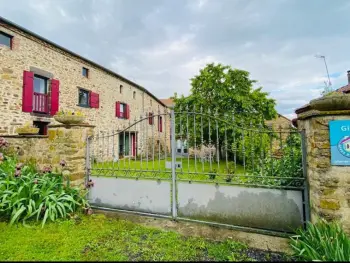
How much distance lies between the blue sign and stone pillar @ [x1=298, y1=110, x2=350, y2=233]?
5cm

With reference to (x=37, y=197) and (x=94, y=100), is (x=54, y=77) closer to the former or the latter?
(x=94, y=100)

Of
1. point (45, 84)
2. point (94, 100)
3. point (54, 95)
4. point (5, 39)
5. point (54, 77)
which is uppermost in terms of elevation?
point (5, 39)

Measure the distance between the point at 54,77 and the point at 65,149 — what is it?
788 cm

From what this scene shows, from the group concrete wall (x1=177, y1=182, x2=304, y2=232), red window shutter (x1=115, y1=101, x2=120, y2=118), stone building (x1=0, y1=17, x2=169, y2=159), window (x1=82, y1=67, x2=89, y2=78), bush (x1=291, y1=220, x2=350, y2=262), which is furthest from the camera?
red window shutter (x1=115, y1=101, x2=120, y2=118)

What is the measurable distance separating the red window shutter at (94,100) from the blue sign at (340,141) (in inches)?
503

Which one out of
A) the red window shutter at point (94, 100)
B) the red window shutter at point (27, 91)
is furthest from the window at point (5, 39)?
the red window shutter at point (94, 100)

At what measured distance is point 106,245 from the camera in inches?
113

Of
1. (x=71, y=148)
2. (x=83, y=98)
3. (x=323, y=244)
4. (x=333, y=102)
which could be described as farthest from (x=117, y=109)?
(x=323, y=244)

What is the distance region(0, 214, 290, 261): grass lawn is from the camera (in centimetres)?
257

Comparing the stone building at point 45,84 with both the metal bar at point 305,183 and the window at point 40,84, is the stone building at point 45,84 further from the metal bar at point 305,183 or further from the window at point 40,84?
the metal bar at point 305,183

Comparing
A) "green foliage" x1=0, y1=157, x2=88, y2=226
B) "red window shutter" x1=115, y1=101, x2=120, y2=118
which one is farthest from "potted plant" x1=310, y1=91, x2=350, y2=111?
"red window shutter" x1=115, y1=101, x2=120, y2=118

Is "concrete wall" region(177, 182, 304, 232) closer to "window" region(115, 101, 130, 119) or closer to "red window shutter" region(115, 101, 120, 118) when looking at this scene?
"red window shutter" region(115, 101, 120, 118)

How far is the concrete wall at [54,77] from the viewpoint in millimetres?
8289

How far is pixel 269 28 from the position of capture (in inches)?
265
